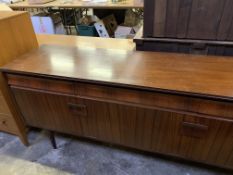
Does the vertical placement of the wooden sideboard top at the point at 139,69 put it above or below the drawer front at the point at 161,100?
above

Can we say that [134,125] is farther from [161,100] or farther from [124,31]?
[124,31]

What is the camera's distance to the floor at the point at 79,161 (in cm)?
135

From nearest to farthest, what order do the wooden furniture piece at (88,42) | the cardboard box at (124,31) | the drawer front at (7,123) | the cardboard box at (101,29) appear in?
the drawer front at (7,123), the wooden furniture piece at (88,42), the cardboard box at (124,31), the cardboard box at (101,29)

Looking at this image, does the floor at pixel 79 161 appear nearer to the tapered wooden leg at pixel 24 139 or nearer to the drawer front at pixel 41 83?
the tapered wooden leg at pixel 24 139

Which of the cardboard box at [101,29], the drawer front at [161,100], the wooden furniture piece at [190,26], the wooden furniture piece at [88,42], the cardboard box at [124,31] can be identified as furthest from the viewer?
the cardboard box at [101,29]

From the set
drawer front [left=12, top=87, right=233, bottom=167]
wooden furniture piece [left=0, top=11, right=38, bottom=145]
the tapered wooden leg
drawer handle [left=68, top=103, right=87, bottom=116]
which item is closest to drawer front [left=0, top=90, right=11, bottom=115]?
wooden furniture piece [left=0, top=11, right=38, bottom=145]

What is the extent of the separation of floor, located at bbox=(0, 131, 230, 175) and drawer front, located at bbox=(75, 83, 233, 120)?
598 millimetres

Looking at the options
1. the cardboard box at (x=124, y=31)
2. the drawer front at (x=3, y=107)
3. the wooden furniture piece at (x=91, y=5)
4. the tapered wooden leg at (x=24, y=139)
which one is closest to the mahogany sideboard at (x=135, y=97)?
the drawer front at (x=3, y=107)

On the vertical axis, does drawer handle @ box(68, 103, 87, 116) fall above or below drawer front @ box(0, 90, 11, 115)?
above

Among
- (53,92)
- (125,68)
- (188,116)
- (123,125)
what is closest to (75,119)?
(53,92)

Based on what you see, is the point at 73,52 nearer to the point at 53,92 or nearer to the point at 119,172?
the point at 53,92

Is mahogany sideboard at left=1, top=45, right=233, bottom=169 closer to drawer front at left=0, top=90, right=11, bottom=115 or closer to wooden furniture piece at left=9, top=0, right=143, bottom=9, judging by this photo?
drawer front at left=0, top=90, right=11, bottom=115

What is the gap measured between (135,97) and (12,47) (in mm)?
934

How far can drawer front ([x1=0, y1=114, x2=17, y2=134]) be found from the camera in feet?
4.64
